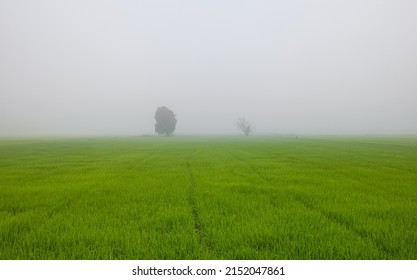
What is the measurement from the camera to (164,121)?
98.8 metres

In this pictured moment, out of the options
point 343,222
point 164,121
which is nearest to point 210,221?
point 343,222

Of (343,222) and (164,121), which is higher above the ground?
(164,121)

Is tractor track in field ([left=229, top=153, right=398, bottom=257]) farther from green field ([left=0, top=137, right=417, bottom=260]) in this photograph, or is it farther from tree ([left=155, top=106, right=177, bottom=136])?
tree ([left=155, top=106, right=177, bottom=136])

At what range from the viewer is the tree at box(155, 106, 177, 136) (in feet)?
324

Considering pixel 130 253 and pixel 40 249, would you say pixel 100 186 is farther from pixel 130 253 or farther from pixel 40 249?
pixel 130 253

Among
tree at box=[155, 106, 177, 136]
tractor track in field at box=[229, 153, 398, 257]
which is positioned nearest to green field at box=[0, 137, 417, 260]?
tractor track in field at box=[229, 153, 398, 257]

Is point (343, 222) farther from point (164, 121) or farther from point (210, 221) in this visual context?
point (164, 121)

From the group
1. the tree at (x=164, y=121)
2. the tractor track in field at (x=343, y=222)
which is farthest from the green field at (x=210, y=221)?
the tree at (x=164, y=121)

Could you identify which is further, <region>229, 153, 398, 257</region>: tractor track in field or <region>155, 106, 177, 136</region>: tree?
<region>155, 106, 177, 136</region>: tree

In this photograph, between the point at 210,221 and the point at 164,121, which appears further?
the point at 164,121

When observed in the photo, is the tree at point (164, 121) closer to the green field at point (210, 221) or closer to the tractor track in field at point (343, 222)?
the green field at point (210, 221)

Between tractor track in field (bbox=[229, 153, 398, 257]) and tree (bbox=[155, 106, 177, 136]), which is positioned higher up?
tree (bbox=[155, 106, 177, 136])

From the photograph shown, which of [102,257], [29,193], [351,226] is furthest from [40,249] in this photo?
[351,226]
